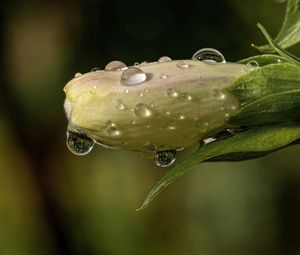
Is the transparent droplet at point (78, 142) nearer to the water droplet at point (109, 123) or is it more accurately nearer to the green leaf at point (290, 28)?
the water droplet at point (109, 123)

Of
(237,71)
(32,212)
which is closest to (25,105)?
(32,212)

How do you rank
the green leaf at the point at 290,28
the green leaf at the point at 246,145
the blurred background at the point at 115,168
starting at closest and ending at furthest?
the green leaf at the point at 246,145 < the green leaf at the point at 290,28 < the blurred background at the point at 115,168

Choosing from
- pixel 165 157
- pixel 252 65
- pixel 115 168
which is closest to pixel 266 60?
pixel 252 65

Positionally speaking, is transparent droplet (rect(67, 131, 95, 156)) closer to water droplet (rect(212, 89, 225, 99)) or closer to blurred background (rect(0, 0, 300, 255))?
water droplet (rect(212, 89, 225, 99))

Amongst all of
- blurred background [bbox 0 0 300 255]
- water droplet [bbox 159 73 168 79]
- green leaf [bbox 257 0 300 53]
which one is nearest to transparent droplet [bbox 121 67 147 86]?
water droplet [bbox 159 73 168 79]

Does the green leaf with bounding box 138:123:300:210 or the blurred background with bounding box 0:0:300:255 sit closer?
the green leaf with bounding box 138:123:300:210

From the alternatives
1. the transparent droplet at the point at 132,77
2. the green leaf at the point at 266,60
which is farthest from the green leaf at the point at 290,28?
the transparent droplet at the point at 132,77

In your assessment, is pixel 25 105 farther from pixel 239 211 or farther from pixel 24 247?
pixel 239 211
